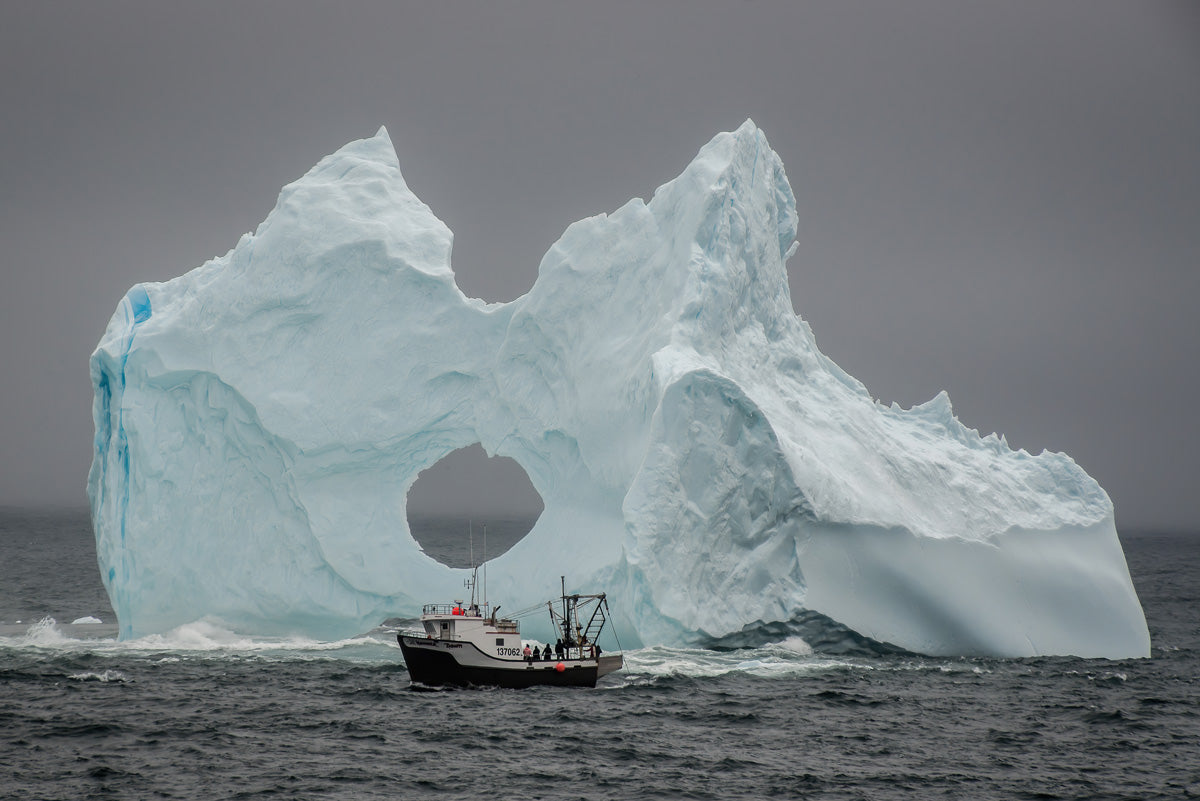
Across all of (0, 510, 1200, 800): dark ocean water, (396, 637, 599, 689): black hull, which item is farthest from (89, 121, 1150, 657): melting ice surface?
(396, 637, 599, 689): black hull

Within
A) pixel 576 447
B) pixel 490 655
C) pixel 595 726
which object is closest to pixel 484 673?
pixel 490 655

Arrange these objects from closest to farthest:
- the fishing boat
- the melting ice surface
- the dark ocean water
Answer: the dark ocean water < the fishing boat < the melting ice surface

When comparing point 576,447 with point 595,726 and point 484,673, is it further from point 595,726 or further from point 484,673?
point 595,726

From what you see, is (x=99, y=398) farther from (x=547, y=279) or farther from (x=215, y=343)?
(x=547, y=279)

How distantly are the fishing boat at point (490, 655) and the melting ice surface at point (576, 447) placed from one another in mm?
1248

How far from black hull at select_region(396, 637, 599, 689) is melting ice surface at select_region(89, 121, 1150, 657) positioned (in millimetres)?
1584

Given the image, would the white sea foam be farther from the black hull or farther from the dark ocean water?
the black hull

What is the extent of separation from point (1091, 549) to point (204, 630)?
699 inches

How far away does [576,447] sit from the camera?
86.6ft

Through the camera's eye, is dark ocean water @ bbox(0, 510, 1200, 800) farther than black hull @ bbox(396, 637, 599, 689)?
No

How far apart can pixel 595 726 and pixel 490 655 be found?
3308 mm

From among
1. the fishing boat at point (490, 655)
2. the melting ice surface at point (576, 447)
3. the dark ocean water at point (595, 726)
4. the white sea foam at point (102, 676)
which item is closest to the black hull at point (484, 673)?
the fishing boat at point (490, 655)

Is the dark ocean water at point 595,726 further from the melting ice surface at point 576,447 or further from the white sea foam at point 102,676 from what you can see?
the melting ice surface at point 576,447

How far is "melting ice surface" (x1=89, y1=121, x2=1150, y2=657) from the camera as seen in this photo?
76.1 feet
